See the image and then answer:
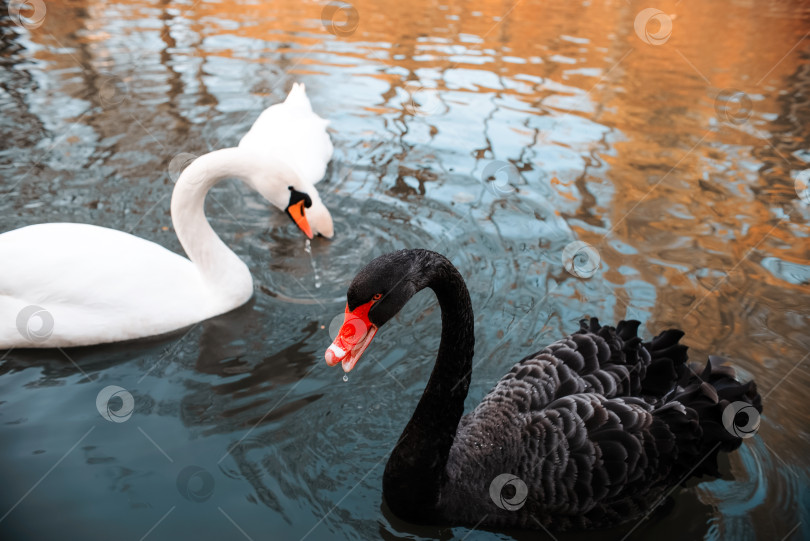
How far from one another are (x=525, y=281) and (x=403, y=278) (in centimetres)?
247

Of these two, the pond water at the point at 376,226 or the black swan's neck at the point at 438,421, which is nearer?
the black swan's neck at the point at 438,421

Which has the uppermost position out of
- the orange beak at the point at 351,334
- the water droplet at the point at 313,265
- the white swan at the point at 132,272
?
the orange beak at the point at 351,334

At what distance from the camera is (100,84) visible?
753 centimetres

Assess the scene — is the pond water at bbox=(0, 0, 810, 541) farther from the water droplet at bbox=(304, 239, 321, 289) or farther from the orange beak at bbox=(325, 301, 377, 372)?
the orange beak at bbox=(325, 301, 377, 372)

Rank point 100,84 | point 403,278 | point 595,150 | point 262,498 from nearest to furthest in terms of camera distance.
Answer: point 403,278 < point 262,498 < point 595,150 < point 100,84

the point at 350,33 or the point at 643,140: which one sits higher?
the point at 643,140

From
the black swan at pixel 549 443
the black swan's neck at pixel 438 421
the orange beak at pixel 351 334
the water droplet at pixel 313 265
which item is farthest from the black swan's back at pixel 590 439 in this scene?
the water droplet at pixel 313 265

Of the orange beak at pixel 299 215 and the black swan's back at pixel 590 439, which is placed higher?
the black swan's back at pixel 590 439

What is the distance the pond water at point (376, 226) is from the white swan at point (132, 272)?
0.48 feet

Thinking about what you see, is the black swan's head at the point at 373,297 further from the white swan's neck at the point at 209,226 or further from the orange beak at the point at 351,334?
the white swan's neck at the point at 209,226

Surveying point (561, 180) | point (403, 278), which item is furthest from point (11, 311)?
point (561, 180)

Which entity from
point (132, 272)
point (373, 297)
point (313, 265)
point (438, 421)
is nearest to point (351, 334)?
point (373, 297)

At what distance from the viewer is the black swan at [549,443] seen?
8.74ft

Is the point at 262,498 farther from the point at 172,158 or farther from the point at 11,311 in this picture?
the point at 172,158
